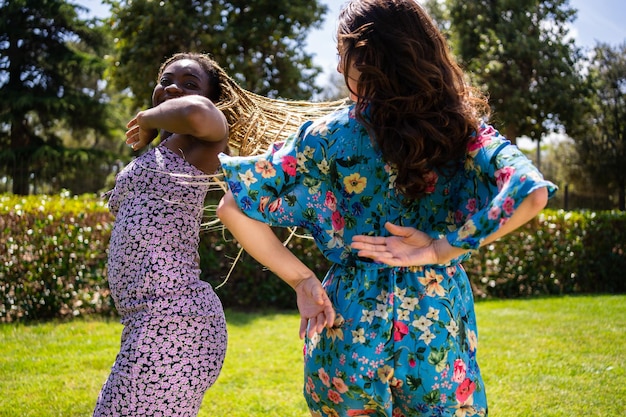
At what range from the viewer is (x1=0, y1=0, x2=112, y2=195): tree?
820 inches

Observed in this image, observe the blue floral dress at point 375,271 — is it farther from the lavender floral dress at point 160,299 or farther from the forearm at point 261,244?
the lavender floral dress at point 160,299

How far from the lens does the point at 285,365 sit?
5.64 metres

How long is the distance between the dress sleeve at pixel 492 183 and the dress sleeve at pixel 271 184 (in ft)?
1.77

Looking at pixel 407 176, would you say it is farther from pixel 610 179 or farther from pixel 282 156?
pixel 610 179

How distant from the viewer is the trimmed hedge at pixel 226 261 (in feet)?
24.4

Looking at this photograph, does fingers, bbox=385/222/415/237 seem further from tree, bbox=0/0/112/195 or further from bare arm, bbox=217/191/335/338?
tree, bbox=0/0/112/195

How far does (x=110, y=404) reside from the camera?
226cm

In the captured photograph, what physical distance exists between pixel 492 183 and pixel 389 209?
0.33 m

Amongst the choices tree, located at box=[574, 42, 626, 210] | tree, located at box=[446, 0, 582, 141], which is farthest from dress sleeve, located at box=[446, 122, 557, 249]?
tree, located at box=[574, 42, 626, 210]

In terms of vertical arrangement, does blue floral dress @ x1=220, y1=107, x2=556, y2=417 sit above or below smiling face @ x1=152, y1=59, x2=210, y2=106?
below

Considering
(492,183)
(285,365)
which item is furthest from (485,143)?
(285,365)

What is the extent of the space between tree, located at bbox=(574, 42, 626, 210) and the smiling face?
85.3 ft

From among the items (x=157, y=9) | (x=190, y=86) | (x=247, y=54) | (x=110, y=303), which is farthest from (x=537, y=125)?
(x=190, y=86)

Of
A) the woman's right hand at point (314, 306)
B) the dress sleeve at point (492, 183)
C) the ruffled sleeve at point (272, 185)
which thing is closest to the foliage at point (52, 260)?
the ruffled sleeve at point (272, 185)
